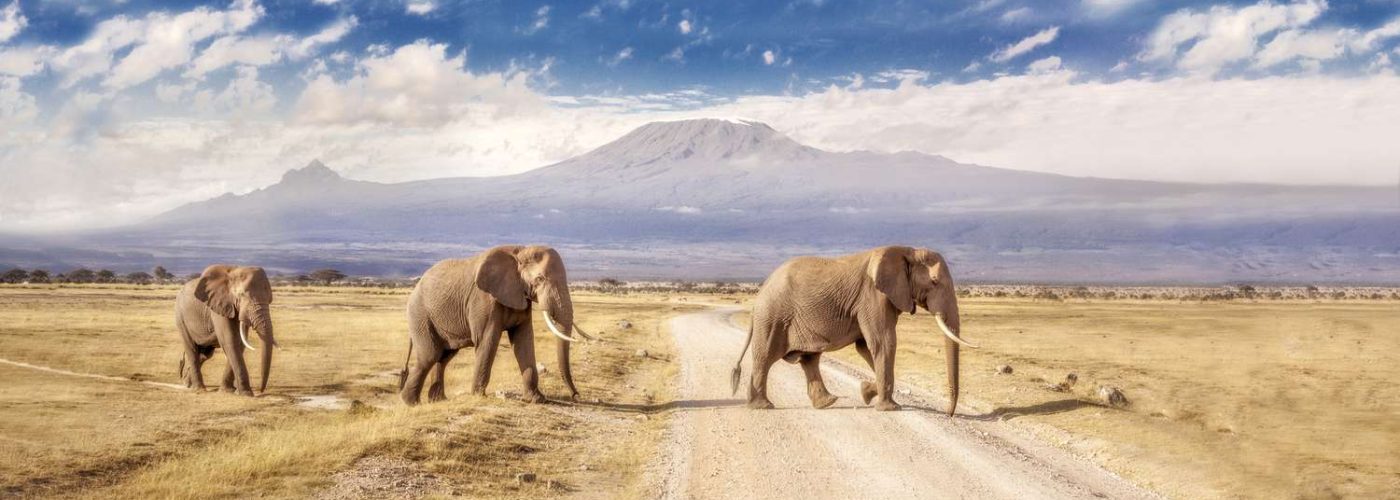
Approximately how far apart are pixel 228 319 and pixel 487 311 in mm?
7054

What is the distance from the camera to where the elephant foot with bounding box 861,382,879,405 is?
23203mm

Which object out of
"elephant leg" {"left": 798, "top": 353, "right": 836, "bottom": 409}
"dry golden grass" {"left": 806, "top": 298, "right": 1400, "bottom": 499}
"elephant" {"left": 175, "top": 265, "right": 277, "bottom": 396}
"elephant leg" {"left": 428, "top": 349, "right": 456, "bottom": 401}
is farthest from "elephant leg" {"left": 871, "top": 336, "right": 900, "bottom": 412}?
"elephant" {"left": 175, "top": 265, "right": 277, "bottom": 396}

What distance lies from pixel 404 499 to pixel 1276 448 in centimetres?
1397

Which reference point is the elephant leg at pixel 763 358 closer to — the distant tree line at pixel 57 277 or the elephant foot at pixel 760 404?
the elephant foot at pixel 760 404

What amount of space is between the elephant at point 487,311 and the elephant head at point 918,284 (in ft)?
19.4

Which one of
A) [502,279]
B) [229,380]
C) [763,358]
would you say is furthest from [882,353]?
[229,380]

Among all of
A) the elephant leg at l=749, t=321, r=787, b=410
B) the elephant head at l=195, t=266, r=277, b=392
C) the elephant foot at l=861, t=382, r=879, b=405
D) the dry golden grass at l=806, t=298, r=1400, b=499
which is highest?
the elephant head at l=195, t=266, r=277, b=392

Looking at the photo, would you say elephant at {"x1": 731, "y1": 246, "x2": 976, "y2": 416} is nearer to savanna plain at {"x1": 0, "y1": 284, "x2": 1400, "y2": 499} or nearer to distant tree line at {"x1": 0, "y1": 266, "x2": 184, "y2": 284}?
savanna plain at {"x1": 0, "y1": 284, "x2": 1400, "y2": 499}

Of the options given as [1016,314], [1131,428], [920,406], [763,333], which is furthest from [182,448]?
[1016,314]

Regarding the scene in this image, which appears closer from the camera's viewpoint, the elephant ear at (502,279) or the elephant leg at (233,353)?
Result: the elephant ear at (502,279)

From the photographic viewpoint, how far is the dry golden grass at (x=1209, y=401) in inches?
685

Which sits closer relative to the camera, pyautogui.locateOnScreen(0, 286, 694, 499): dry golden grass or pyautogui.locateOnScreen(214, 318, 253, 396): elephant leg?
pyautogui.locateOnScreen(0, 286, 694, 499): dry golden grass

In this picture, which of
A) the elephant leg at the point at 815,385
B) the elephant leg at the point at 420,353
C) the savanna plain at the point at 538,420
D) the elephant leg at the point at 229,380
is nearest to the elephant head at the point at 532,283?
the savanna plain at the point at 538,420

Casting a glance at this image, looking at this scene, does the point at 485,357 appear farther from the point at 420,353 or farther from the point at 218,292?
the point at 218,292
